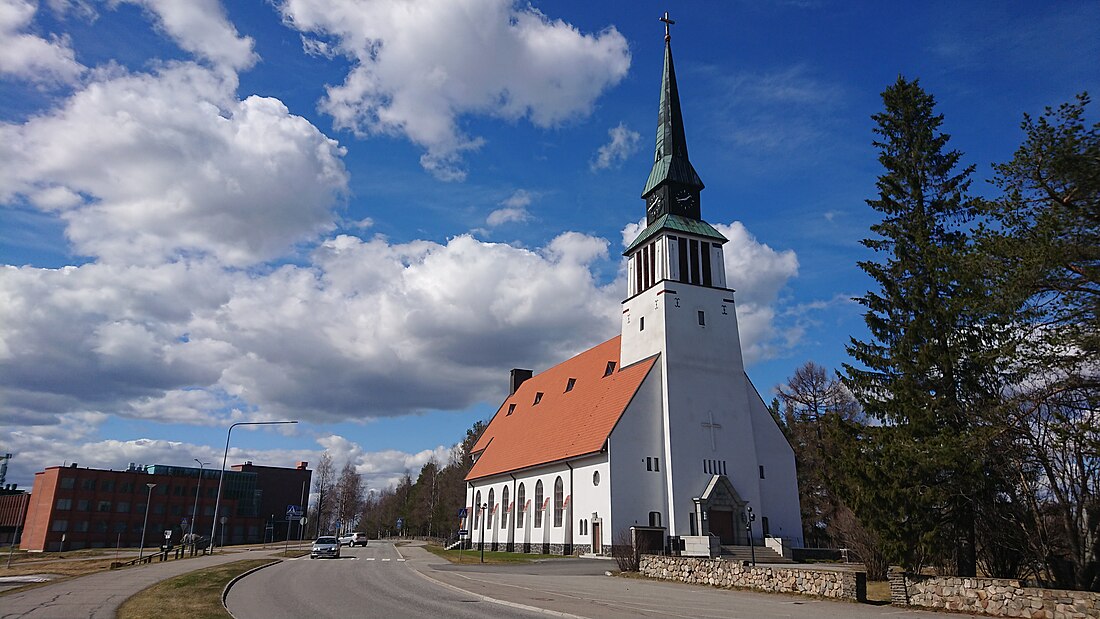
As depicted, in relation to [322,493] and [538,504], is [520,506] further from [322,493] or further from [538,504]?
[322,493]

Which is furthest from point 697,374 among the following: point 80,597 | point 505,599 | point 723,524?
point 80,597

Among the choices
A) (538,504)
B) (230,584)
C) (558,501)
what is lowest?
(230,584)

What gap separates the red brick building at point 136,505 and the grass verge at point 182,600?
57.2 meters

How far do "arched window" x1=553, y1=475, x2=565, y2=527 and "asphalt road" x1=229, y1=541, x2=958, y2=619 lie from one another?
713 inches

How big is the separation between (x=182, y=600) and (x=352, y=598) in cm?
401

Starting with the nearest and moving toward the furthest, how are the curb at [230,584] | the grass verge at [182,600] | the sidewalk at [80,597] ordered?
1. the grass verge at [182,600]
2. the sidewalk at [80,597]
3. the curb at [230,584]

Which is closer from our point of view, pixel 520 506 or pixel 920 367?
pixel 920 367

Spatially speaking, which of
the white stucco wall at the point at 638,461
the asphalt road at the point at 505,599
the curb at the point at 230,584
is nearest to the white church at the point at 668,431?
the white stucco wall at the point at 638,461

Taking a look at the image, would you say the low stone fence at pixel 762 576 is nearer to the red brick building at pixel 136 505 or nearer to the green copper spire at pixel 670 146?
the green copper spire at pixel 670 146

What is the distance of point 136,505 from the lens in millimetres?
87562

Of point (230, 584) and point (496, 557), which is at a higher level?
point (230, 584)

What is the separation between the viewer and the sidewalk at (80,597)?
14883 mm

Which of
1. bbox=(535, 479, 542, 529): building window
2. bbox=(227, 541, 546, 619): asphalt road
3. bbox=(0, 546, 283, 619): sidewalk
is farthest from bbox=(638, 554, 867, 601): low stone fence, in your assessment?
bbox=(535, 479, 542, 529): building window

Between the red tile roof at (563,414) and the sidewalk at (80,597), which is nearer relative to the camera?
the sidewalk at (80,597)
